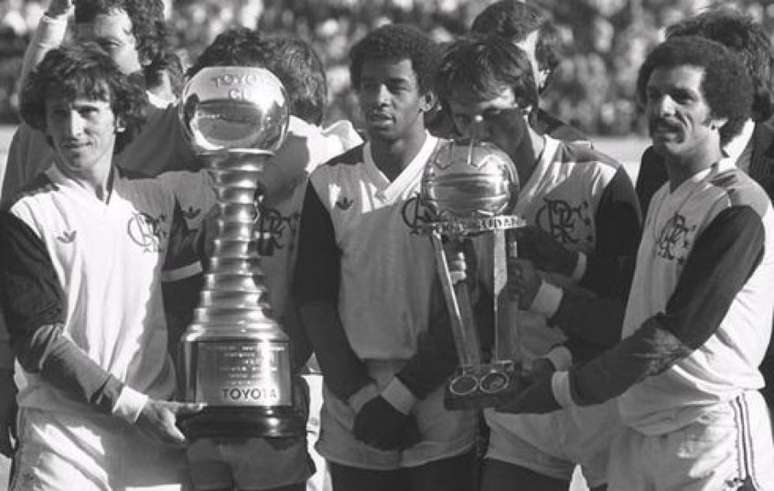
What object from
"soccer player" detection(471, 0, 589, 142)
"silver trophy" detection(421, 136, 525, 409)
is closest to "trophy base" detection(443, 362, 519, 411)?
"silver trophy" detection(421, 136, 525, 409)

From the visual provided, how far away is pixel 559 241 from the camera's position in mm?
4840

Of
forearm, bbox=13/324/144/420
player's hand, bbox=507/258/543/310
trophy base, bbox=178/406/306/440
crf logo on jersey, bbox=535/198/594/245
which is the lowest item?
trophy base, bbox=178/406/306/440

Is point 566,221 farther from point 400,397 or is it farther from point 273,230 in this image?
point 273,230

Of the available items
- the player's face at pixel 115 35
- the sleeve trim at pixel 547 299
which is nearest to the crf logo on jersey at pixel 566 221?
the sleeve trim at pixel 547 299

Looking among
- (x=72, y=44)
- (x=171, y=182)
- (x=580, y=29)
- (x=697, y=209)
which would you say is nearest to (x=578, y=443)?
(x=697, y=209)

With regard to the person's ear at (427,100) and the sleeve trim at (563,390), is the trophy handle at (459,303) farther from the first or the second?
the person's ear at (427,100)

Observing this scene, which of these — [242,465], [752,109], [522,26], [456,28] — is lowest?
[242,465]

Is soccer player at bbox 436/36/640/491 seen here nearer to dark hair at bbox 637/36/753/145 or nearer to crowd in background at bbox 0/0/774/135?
dark hair at bbox 637/36/753/145

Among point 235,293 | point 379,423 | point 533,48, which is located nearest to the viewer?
point 235,293

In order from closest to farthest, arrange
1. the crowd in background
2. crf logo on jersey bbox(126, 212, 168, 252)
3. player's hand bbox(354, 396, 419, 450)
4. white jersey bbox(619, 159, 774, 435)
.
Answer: white jersey bbox(619, 159, 774, 435), crf logo on jersey bbox(126, 212, 168, 252), player's hand bbox(354, 396, 419, 450), the crowd in background

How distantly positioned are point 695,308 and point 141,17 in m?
2.19

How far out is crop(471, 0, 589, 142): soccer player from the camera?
5781 millimetres

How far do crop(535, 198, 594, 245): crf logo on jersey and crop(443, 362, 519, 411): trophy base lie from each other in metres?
0.62

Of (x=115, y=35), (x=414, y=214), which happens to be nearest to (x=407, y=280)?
(x=414, y=214)
